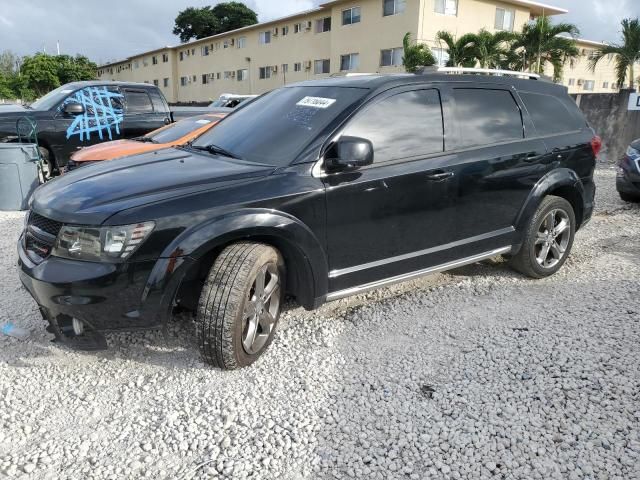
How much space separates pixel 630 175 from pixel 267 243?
6.84 m

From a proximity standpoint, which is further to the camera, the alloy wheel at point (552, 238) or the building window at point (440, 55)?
the building window at point (440, 55)

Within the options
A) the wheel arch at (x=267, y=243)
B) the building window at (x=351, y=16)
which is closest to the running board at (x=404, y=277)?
the wheel arch at (x=267, y=243)

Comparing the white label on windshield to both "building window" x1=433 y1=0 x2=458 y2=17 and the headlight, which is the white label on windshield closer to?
the headlight

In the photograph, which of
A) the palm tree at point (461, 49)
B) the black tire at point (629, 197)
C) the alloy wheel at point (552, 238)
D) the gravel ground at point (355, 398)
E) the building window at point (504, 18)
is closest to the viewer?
the gravel ground at point (355, 398)

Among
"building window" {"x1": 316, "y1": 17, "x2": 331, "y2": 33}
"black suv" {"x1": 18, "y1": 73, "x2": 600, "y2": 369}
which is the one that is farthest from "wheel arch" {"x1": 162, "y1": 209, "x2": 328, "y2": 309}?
"building window" {"x1": 316, "y1": 17, "x2": 331, "y2": 33}

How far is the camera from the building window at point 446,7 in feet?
83.2

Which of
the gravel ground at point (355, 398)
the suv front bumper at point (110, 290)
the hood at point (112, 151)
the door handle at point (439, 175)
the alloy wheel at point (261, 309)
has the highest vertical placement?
the door handle at point (439, 175)

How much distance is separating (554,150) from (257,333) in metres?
3.07

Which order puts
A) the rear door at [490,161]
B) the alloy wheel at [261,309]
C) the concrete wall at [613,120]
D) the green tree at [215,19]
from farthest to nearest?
the green tree at [215,19] → the concrete wall at [613,120] → the rear door at [490,161] → the alloy wheel at [261,309]

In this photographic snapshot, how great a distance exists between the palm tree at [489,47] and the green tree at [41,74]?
38.4 meters

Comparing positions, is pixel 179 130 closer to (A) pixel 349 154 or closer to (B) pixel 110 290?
(A) pixel 349 154

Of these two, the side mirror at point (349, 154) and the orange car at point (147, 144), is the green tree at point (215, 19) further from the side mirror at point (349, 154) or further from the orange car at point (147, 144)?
the side mirror at point (349, 154)

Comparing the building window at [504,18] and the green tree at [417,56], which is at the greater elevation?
the building window at [504,18]

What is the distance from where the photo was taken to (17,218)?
6.89 m
